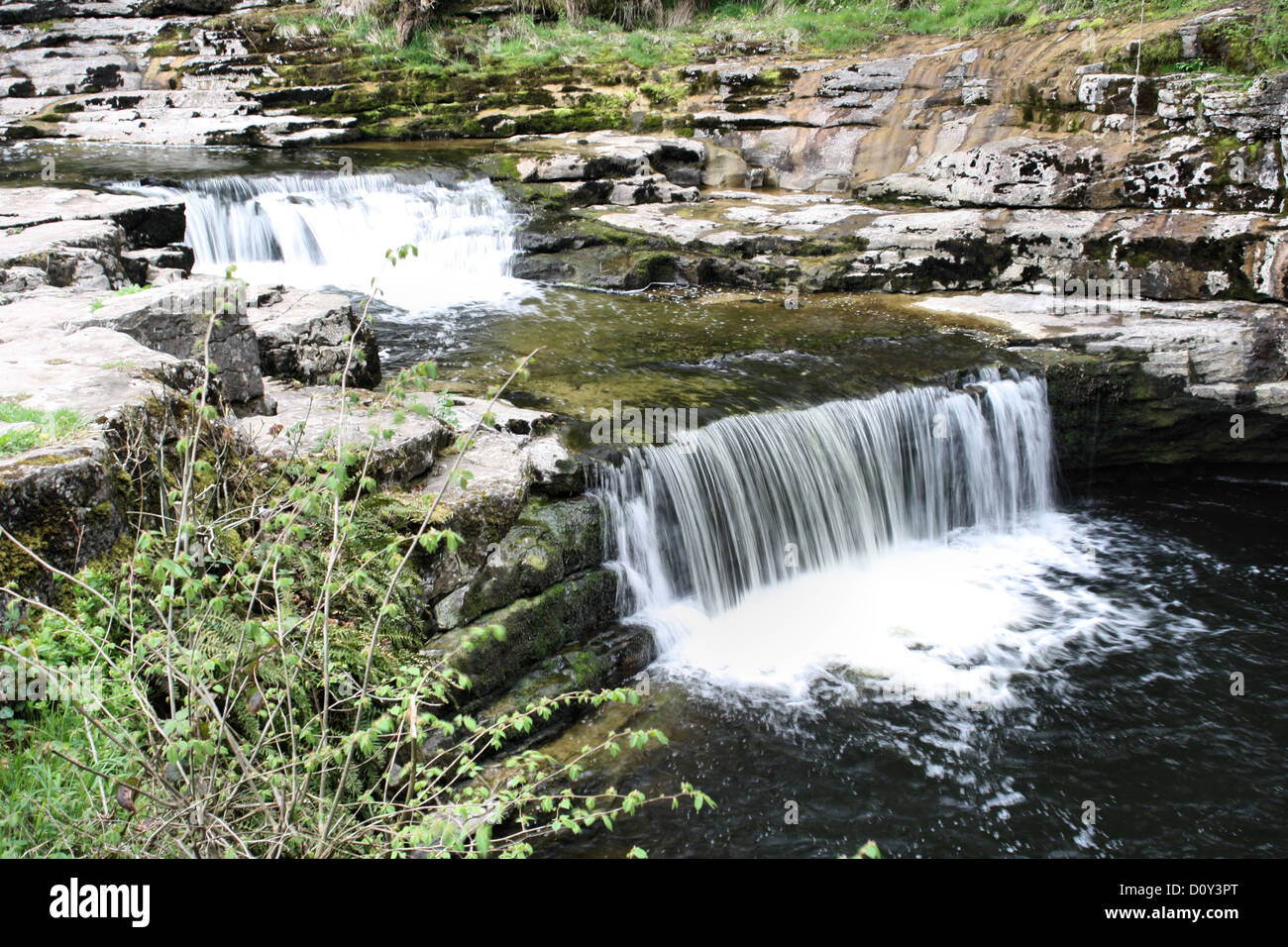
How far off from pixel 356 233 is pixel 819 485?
25.2 ft

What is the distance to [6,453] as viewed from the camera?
12.5ft

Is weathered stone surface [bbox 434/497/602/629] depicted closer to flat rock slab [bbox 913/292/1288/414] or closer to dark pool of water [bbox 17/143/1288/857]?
dark pool of water [bbox 17/143/1288/857]

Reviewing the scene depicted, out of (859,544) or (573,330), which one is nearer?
(859,544)

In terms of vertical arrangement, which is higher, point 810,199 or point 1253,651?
point 810,199

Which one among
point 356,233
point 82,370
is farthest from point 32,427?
point 356,233

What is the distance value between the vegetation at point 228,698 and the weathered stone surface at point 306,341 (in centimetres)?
211

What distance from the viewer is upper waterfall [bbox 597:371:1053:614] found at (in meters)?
6.70

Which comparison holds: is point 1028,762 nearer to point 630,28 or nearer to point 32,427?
point 32,427

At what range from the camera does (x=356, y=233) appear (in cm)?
1192

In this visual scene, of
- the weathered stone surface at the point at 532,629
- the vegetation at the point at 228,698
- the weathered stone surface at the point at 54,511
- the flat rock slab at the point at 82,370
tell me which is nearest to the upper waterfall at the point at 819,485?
the weathered stone surface at the point at 532,629
